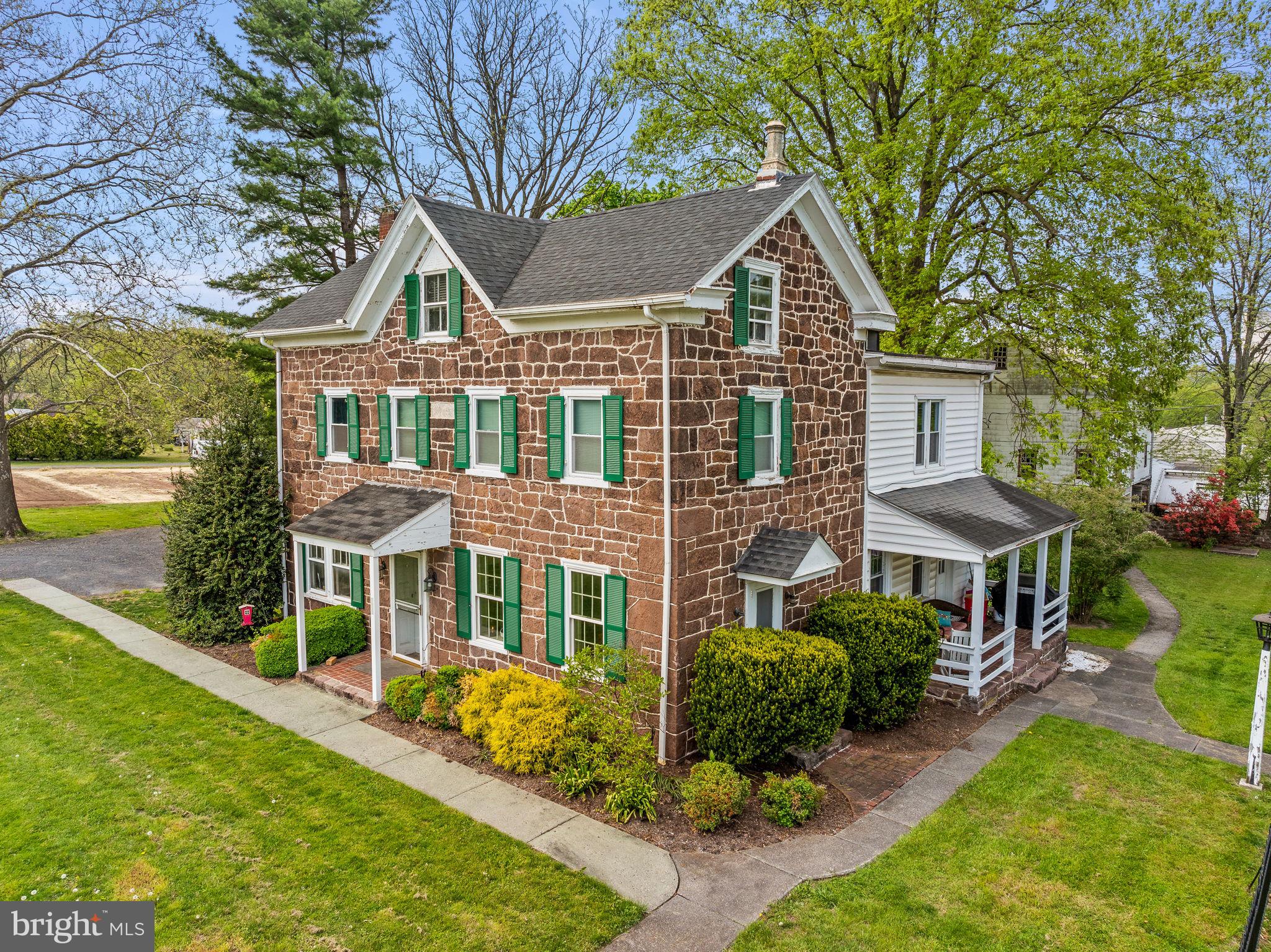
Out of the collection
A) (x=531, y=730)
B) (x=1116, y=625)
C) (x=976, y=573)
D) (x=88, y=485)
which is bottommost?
(x=1116, y=625)

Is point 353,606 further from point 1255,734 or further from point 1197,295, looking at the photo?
point 1197,295

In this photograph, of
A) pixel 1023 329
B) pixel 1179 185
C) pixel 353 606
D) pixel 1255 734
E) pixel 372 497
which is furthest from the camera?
pixel 1023 329

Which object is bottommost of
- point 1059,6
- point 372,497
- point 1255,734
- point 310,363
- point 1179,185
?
point 1255,734

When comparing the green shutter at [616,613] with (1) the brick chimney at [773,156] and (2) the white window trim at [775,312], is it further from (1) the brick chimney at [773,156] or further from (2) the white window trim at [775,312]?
(1) the brick chimney at [773,156]

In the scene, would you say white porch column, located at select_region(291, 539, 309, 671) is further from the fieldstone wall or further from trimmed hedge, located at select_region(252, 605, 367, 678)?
the fieldstone wall

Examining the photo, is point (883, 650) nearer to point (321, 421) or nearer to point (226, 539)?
point (321, 421)

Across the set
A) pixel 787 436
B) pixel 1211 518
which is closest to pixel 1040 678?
pixel 787 436

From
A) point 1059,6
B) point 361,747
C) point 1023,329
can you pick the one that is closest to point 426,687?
point 361,747
